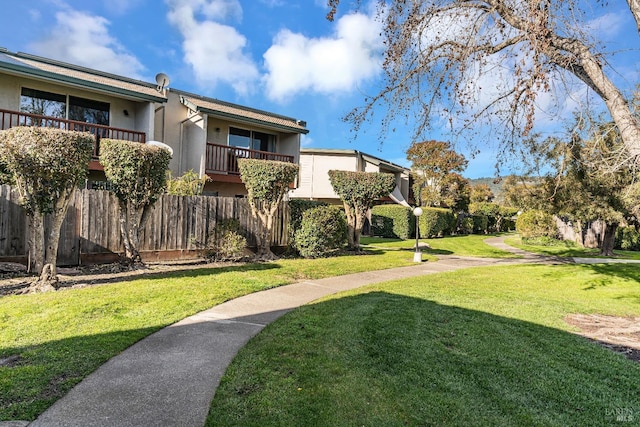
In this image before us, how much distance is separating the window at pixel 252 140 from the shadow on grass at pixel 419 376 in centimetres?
1448

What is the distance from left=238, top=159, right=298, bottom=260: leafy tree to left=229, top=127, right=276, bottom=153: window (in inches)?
271

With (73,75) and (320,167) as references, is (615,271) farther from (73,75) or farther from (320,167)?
(73,75)

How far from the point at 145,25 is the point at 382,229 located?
18669mm

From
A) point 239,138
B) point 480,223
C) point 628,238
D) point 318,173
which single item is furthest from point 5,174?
point 480,223

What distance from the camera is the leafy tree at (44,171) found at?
638 centimetres

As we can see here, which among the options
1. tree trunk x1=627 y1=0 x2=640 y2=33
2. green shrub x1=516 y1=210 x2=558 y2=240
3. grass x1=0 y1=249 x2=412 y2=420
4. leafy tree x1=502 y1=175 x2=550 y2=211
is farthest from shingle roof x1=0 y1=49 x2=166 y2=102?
green shrub x1=516 y1=210 x2=558 y2=240

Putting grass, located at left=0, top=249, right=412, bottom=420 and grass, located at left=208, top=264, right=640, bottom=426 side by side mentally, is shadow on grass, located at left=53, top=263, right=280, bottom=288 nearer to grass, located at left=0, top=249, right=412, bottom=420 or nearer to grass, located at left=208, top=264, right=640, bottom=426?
grass, located at left=0, top=249, right=412, bottom=420

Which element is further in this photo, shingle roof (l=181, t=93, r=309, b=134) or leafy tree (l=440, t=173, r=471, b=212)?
leafy tree (l=440, t=173, r=471, b=212)

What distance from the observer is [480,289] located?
9.16m

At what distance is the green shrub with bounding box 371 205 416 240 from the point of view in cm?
2508

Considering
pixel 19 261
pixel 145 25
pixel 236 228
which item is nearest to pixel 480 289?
pixel 236 228

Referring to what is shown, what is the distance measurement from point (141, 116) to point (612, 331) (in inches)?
656

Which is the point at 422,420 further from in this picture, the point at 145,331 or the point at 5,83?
the point at 5,83

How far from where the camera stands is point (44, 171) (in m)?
6.55
